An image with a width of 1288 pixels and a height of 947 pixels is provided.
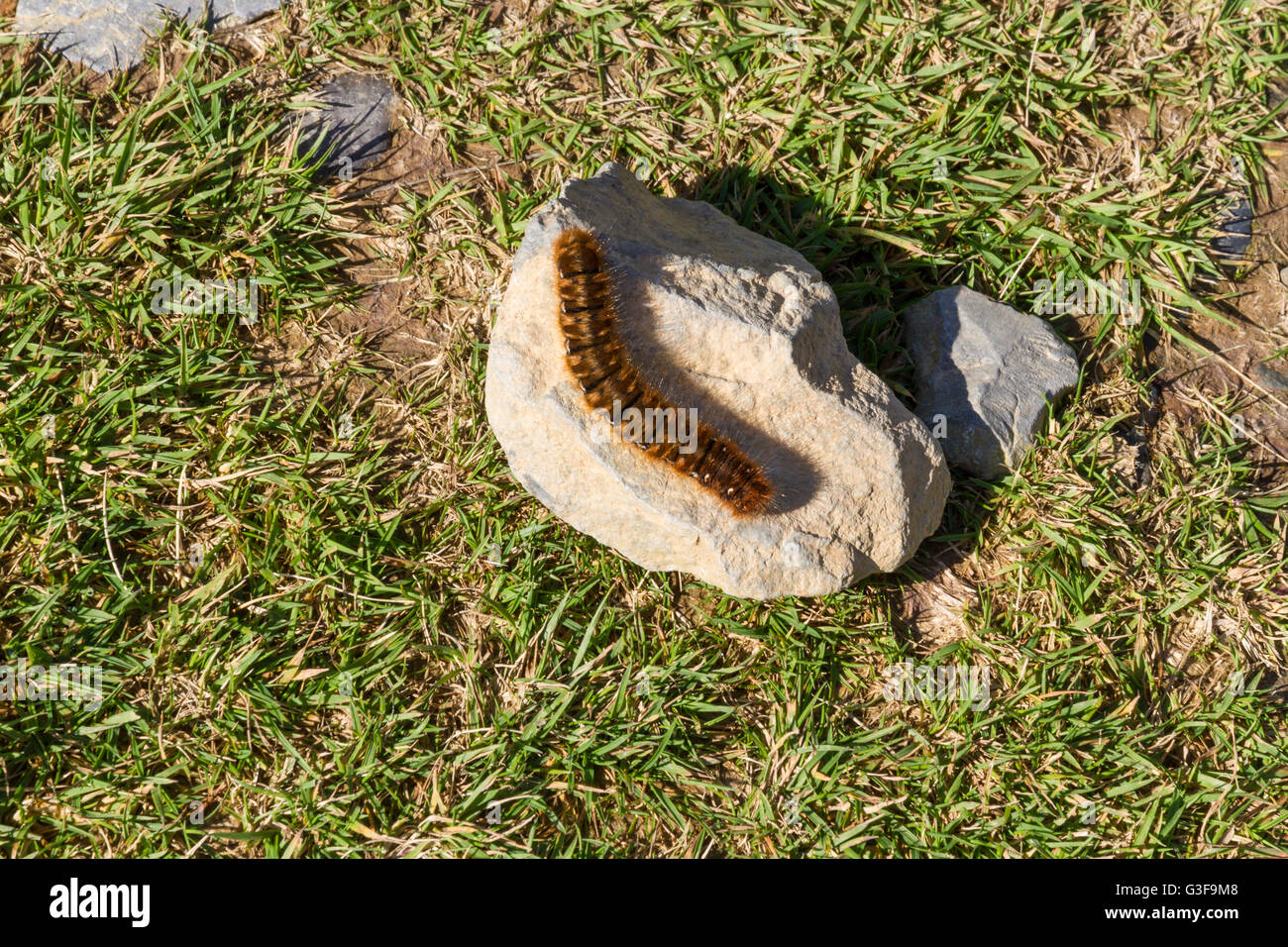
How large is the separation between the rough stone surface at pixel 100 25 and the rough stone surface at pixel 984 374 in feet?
12.6

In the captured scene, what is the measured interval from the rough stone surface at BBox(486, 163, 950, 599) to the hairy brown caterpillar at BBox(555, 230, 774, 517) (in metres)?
0.06

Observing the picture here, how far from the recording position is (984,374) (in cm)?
411

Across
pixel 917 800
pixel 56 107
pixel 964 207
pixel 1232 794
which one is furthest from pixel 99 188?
pixel 1232 794

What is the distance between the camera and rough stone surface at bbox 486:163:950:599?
11.3 ft

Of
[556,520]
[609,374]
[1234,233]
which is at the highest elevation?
[1234,233]

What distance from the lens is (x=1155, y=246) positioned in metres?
4.59

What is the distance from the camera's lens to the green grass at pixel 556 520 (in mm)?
3955

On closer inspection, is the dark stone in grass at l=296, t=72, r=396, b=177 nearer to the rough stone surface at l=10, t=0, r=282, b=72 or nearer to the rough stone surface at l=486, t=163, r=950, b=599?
the rough stone surface at l=10, t=0, r=282, b=72

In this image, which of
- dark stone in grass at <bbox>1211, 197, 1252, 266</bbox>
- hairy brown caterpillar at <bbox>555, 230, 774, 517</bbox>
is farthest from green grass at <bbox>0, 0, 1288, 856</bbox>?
hairy brown caterpillar at <bbox>555, 230, 774, 517</bbox>

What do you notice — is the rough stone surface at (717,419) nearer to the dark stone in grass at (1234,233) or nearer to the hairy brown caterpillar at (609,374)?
the hairy brown caterpillar at (609,374)

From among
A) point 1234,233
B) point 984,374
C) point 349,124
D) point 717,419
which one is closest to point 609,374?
point 717,419

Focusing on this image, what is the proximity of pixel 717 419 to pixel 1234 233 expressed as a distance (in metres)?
3.04

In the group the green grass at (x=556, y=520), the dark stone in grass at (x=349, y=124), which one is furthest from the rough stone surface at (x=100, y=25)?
the dark stone in grass at (x=349, y=124)

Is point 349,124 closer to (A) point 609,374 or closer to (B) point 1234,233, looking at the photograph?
(A) point 609,374
